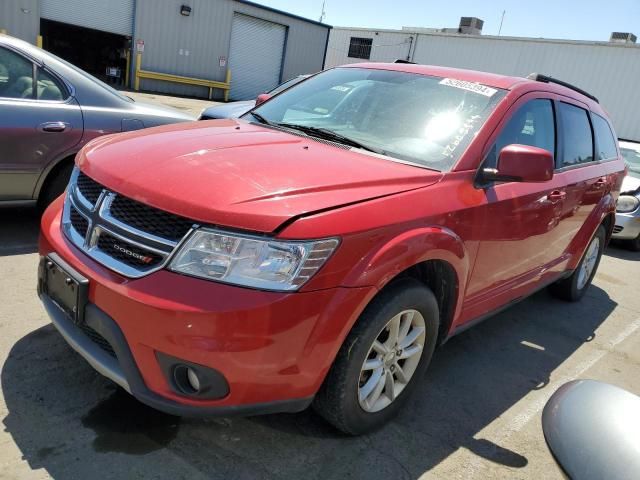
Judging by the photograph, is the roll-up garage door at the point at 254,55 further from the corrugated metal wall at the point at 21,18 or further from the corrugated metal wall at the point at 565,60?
the corrugated metal wall at the point at 21,18

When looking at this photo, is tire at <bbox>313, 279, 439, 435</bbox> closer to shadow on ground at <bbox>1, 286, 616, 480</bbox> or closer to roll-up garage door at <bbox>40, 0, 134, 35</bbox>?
shadow on ground at <bbox>1, 286, 616, 480</bbox>

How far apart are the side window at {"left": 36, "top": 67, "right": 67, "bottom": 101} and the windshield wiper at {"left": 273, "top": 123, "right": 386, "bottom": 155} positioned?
213 centimetres

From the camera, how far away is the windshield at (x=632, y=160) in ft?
28.2

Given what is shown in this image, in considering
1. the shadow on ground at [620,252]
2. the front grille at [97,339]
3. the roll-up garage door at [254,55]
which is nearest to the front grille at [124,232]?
the front grille at [97,339]

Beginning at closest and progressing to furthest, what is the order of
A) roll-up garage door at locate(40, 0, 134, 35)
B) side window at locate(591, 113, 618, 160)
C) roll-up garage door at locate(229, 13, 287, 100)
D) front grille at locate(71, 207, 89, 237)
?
front grille at locate(71, 207, 89, 237)
side window at locate(591, 113, 618, 160)
roll-up garage door at locate(40, 0, 134, 35)
roll-up garage door at locate(229, 13, 287, 100)

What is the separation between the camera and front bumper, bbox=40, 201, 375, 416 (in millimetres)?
1975

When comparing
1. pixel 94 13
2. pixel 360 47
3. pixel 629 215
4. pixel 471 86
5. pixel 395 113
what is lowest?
pixel 629 215

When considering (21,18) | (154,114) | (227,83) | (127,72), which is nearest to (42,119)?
(154,114)

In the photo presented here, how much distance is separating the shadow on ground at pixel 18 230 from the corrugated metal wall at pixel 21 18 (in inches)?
636

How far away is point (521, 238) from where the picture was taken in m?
3.29

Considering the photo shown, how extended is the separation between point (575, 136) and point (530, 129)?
940 millimetres

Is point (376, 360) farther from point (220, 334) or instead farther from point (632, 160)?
point (632, 160)

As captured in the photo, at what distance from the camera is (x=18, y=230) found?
4.72m

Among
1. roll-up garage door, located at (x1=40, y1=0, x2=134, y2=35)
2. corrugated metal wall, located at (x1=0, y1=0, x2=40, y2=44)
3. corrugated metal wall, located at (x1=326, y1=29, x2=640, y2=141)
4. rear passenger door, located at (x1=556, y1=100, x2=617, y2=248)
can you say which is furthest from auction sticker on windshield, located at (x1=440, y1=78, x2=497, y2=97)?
corrugated metal wall, located at (x1=326, y1=29, x2=640, y2=141)
